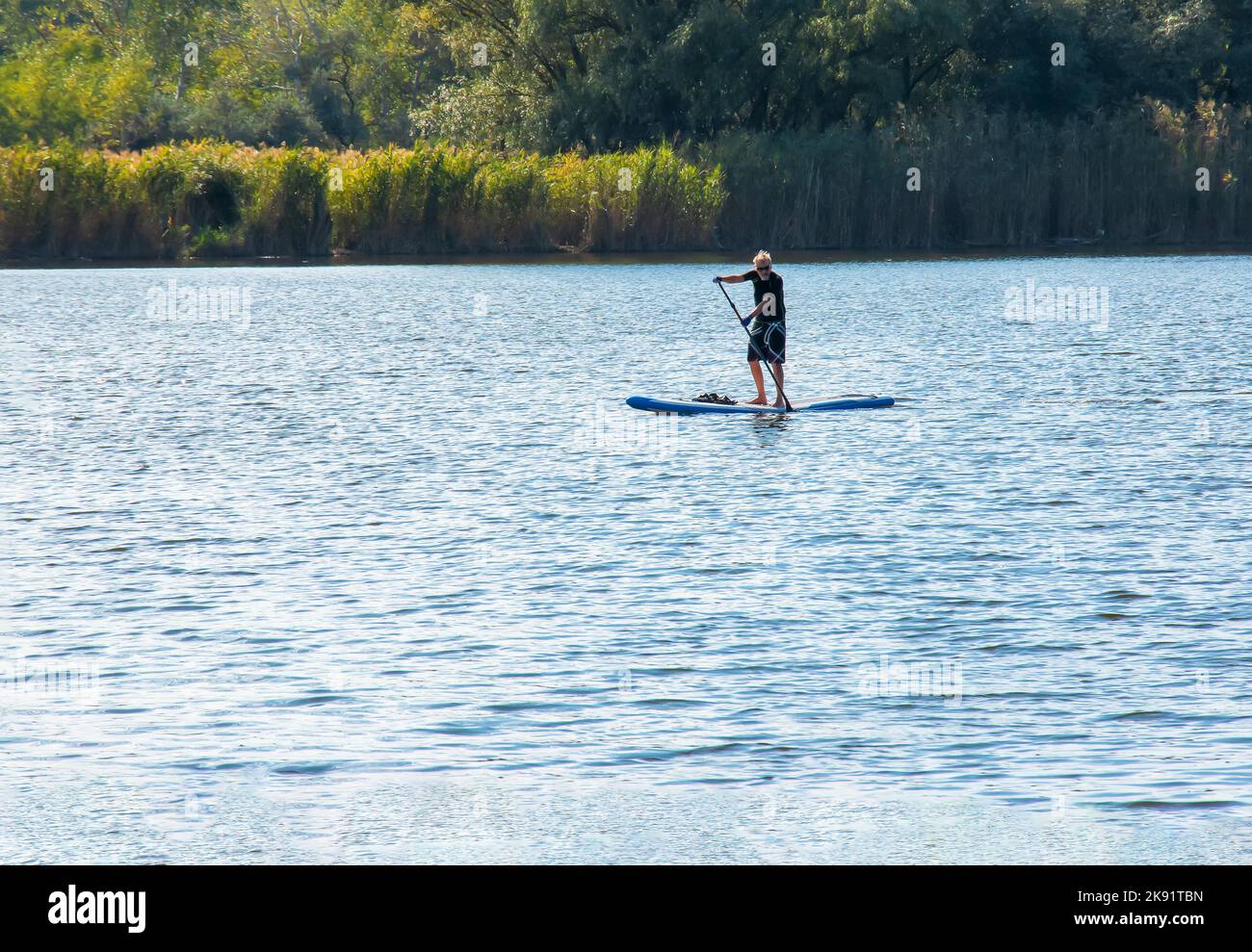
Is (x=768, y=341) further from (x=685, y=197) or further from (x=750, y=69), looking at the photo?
(x=750, y=69)

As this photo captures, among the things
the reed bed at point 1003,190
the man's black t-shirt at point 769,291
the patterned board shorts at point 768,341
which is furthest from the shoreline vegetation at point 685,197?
the man's black t-shirt at point 769,291

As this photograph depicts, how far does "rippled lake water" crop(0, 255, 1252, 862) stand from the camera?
737 cm

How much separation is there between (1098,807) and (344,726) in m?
3.53

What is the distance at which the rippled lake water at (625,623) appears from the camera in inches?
290

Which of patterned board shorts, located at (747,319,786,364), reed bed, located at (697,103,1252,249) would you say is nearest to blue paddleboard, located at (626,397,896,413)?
patterned board shorts, located at (747,319,786,364)

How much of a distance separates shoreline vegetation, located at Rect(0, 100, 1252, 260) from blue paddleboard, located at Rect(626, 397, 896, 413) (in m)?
30.7

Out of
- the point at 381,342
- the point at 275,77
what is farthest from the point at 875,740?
the point at 275,77

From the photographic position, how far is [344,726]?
8.77 m

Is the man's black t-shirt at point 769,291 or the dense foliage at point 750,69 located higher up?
the dense foliage at point 750,69

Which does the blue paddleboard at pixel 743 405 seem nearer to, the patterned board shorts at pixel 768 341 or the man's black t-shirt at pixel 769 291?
the patterned board shorts at pixel 768 341

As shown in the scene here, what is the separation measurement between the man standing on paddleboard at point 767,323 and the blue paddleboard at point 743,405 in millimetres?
245

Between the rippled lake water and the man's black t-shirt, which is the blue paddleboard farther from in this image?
the man's black t-shirt

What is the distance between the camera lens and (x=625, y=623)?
35.7 ft

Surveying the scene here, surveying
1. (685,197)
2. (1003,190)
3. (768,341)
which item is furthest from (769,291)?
(1003,190)
